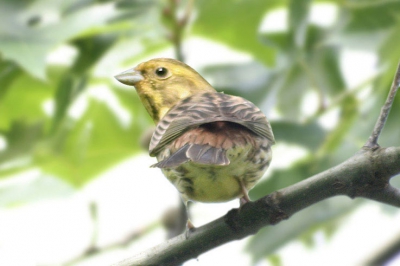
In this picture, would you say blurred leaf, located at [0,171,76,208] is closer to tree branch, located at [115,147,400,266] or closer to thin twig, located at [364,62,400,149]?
tree branch, located at [115,147,400,266]

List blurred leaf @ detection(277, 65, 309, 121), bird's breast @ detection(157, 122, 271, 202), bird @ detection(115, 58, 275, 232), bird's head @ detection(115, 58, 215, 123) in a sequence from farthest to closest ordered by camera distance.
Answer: blurred leaf @ detection(277, 65, 309, 121) → bird's head @ detection(115, 58, 215, 123) → bird's breast @ detection(157, 122, 271, 202) → bird @ detection(115, 58, 275, 232)

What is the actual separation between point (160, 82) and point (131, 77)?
→ 0.68ft

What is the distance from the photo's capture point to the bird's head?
13.3ft

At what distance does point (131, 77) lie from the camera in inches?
158

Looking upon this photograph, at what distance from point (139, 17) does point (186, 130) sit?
1211 mm

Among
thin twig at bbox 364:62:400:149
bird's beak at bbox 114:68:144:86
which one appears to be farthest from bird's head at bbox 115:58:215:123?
thin twig at bbox 364:62:400:149

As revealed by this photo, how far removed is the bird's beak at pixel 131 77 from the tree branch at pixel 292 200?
56.1 inches

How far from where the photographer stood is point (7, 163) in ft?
13.9

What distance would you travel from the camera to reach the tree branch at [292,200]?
248 centimetres

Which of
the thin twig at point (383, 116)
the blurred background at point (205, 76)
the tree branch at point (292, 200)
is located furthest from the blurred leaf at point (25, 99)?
the thin twig at point (383, 116)

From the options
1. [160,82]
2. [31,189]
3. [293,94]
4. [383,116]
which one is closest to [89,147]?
[31,189]

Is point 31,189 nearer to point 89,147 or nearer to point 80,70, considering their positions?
point 89,147

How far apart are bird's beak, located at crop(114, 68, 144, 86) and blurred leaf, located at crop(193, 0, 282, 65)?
62 centimetres

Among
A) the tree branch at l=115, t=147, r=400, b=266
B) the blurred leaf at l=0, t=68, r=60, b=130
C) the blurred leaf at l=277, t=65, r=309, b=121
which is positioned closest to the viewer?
the tree branch at l=115, t=147, r=400, b=266
